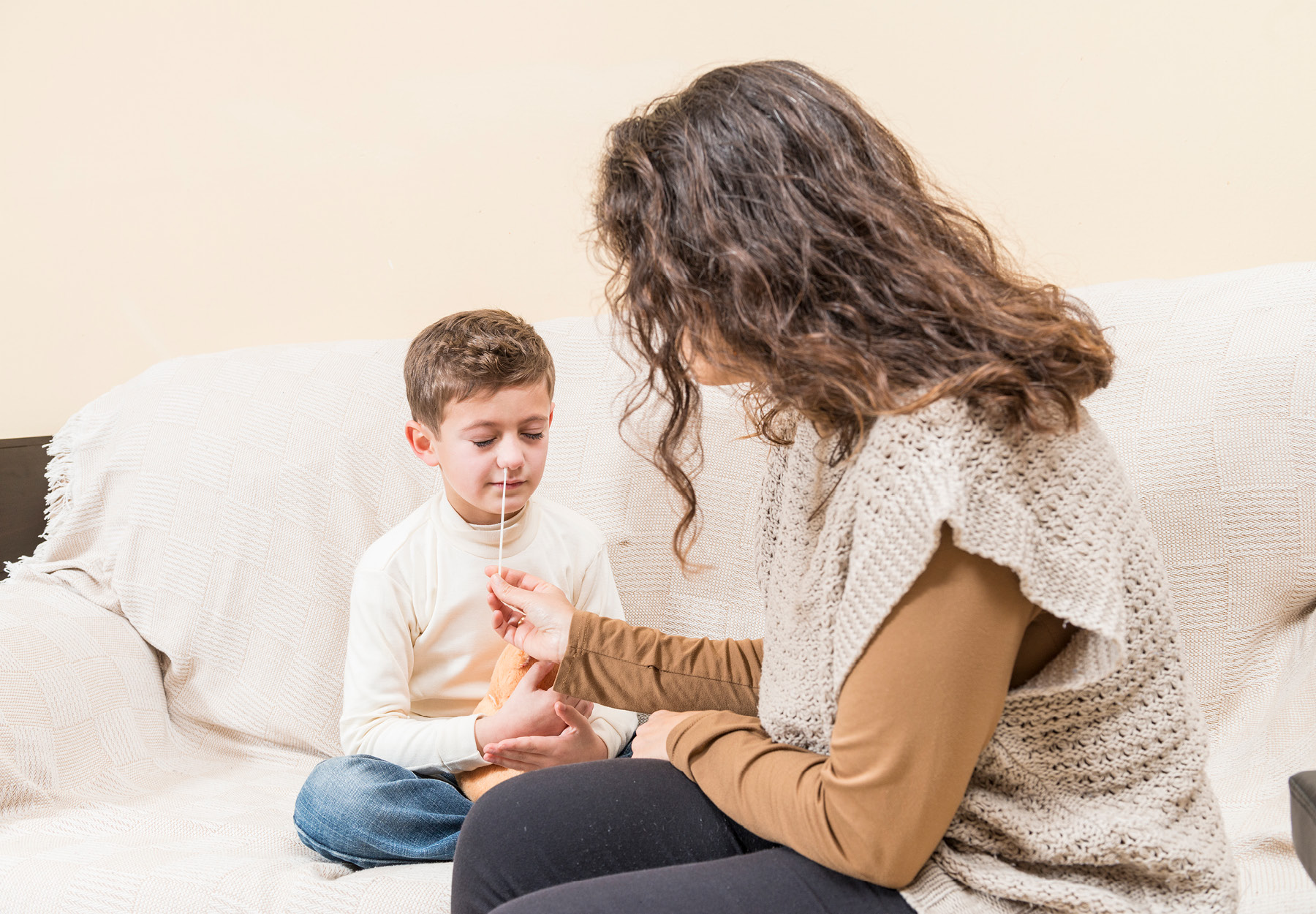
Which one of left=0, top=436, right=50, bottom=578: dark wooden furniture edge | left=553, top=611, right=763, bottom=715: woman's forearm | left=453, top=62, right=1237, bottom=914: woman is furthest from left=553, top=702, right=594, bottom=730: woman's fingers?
left=0, top=436, right=50, bottom=578: dark wooden furniture edge

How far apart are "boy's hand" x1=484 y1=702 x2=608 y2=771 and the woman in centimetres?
24

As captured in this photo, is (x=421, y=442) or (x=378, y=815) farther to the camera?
(x=421, y=442)

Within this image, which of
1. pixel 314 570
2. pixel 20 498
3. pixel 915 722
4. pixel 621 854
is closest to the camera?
pixel 915 722

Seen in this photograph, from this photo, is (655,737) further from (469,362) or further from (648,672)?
(469,362)

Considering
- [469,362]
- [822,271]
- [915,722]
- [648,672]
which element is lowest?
[648,672]

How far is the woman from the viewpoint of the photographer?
2.08 feet

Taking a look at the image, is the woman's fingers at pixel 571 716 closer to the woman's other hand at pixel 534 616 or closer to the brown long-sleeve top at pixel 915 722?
the woman's other hand at pixel 534 616

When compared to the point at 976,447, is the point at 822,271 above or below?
above

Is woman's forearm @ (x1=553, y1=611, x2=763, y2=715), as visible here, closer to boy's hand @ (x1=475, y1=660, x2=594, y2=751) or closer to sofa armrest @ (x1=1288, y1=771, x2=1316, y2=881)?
Result: boy's hand @ (x1=475, y1=660, x2=594, y2=751)

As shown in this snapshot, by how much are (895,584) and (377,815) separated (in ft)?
2.35

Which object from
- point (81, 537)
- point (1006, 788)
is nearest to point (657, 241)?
point (1006, 788)

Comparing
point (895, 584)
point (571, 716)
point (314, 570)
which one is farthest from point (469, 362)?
point (895, 584)

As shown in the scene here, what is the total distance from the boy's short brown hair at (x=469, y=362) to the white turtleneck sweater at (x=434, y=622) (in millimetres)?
153

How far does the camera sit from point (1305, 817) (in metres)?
0.65
